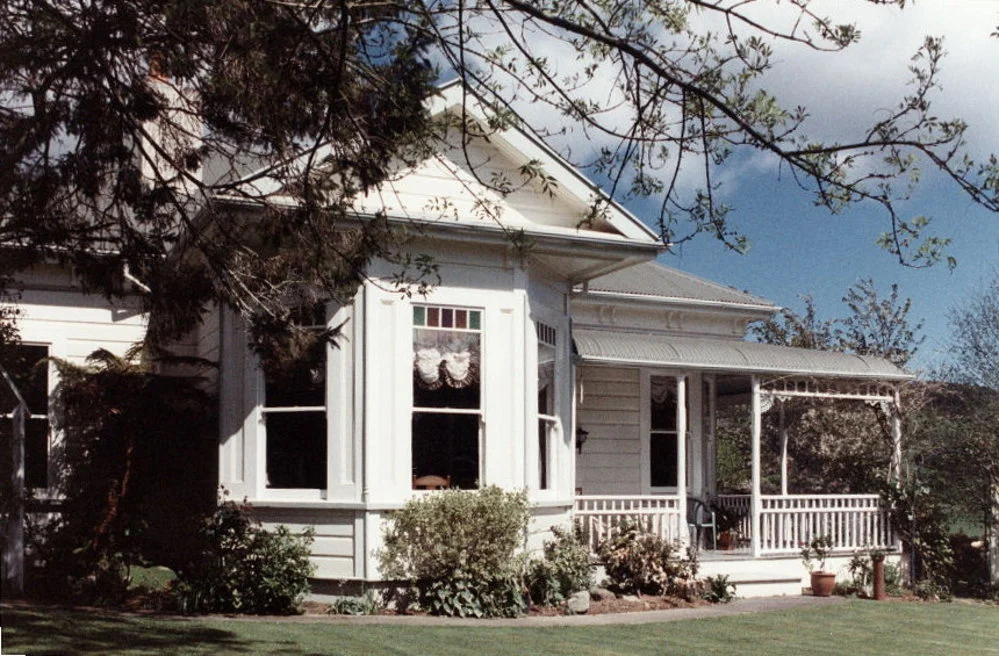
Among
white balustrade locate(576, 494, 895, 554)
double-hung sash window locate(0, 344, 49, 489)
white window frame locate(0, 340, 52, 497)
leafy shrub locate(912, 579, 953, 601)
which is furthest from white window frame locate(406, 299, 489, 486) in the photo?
leafy shrub locate(912, 579, 953, 601)

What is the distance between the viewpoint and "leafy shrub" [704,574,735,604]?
53.3ft

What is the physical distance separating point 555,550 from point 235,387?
425 centimetres

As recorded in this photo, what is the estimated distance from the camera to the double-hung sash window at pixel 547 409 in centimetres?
1619

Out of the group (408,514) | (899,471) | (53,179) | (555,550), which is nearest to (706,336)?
(899,471)

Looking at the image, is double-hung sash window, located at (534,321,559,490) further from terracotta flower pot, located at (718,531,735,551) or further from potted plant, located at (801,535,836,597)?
terracotta flower pot, located at (718,531,735,551)

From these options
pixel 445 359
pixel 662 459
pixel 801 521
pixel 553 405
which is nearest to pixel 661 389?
pixel 662 459

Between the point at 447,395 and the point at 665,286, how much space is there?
7.98 m

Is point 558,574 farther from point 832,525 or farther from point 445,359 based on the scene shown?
point 832,525

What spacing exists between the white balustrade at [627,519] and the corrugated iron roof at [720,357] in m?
2.00

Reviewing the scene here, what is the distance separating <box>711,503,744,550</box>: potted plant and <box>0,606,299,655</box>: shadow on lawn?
988 cm

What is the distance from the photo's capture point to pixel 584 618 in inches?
550

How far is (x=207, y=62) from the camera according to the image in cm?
970

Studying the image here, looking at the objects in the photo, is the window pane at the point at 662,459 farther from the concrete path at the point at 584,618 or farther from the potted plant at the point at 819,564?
the concrete path at the point at 584,618

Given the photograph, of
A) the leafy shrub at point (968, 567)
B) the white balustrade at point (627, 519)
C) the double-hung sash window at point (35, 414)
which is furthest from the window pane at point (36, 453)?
the leafy shrub at point (968, 567)
